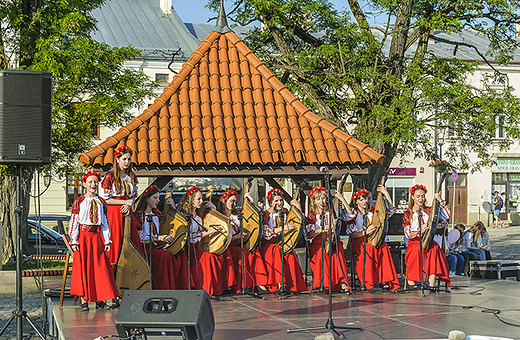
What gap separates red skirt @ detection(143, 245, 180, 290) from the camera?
8414mm

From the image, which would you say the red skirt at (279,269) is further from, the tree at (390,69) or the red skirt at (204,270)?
the tree at (390,69)

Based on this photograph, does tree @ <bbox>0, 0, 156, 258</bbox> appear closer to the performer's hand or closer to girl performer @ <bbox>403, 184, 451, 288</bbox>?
the performer's hand

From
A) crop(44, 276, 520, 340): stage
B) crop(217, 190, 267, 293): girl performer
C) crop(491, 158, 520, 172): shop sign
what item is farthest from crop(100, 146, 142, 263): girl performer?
crop(491, 158, 520, 172): shop sign

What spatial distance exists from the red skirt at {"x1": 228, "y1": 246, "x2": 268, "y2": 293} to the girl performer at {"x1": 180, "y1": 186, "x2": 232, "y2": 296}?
1.18ft

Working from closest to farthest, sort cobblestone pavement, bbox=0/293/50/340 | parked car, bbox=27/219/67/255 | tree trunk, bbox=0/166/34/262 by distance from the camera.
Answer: cobblestone pavement, bbox=0/293/50/340 → tree trunk, bbox=0/166/34/262 → parked car, bbox=27/219/67/255

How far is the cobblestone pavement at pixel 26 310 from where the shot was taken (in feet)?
27.0

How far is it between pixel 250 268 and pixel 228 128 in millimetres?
2184

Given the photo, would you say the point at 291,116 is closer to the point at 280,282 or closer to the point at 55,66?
the point at 280,282

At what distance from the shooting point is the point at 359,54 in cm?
1452

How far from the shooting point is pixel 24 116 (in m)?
6.62

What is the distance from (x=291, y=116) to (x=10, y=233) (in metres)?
7.58

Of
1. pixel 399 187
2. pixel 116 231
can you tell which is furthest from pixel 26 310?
pixel 399 187

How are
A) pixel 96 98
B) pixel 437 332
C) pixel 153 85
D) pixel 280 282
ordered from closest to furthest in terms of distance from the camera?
pixel 437 332 < pixel 280 282 < pixel 96 98 < pixel 153 85

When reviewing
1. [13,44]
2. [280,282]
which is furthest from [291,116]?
[13,44]
